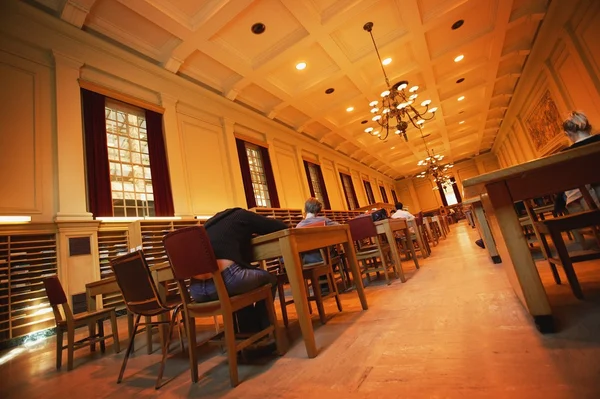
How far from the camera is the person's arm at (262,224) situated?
1.83 m

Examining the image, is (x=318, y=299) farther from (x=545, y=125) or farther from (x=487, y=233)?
(x=545, y=125)

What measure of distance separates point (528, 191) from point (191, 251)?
5.65 ft

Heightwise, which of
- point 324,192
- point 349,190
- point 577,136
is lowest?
point 577,136

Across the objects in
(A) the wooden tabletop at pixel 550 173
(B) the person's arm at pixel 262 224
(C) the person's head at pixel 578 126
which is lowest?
(A) the wooden tabletop at pixel 550 173

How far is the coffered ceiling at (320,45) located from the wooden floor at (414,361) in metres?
5.22

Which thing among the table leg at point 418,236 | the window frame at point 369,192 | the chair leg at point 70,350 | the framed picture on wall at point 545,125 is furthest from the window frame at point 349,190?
the chair leg at point 70,350

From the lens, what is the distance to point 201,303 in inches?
65.1

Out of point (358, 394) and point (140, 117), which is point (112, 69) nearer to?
point (140, 117)

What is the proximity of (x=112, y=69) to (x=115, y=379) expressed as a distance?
5459 mm

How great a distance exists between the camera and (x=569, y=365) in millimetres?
1011

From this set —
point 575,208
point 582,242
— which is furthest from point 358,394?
point 582,242

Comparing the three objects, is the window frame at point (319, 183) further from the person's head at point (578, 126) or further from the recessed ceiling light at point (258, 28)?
the person's head at point (578, 126)

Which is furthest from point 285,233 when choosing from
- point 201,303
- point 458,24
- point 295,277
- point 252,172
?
point 458,24

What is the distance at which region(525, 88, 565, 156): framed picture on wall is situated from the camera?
26.0 ft
